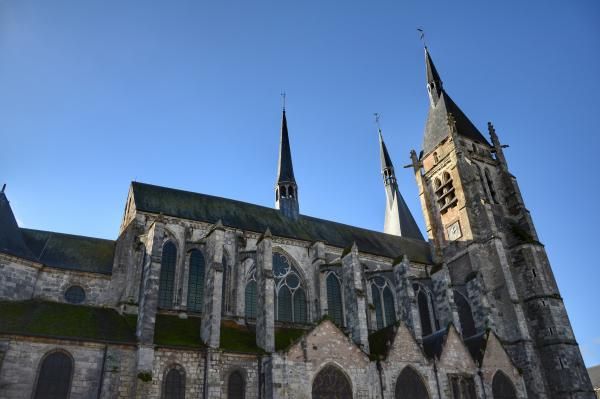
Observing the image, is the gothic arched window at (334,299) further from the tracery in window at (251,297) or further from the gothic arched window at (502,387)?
the gothic arched window at (502,387)

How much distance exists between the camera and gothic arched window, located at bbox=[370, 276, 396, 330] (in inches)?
1018

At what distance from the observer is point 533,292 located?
26.2m

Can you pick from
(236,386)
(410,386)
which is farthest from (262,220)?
(410,386)

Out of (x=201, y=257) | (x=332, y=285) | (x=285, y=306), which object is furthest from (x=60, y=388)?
(x=332, y=285)

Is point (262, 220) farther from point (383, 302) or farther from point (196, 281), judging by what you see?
point (383, 302)

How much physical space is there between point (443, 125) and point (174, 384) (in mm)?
26703

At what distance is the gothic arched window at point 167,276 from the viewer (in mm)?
21047

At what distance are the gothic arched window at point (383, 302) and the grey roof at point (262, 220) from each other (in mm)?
2088

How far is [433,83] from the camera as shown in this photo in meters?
39.3

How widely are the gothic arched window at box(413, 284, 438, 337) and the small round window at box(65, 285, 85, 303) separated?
1805 centimetres

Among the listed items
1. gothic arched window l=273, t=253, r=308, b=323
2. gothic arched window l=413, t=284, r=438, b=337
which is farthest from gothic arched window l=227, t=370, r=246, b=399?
gothic arched window l=413, t=284, r=438, b=337

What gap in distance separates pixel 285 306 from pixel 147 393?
9529 millimetres

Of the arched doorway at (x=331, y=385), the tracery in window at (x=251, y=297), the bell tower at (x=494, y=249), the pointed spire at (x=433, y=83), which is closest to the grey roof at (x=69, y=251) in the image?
the tracery in window at (x=251, y=297)

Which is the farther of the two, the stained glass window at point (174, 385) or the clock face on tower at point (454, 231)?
the clock face on tower at point (454, 231)
